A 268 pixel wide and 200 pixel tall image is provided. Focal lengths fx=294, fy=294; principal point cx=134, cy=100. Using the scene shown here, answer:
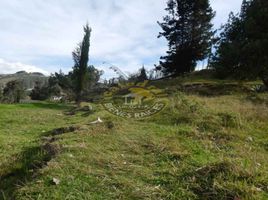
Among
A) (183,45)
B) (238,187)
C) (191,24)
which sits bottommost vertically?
(238,187)

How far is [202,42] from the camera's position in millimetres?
22531

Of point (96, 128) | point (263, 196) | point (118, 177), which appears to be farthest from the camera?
point (96, 128)

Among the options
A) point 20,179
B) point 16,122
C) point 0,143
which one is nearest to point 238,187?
point 20,179

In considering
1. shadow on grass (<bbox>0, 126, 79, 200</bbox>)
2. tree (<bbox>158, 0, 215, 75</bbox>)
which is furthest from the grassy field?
tree (<bbox>158, 0, 215, 75</bbox>)

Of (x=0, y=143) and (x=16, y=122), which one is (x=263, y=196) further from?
Result: (x=16, y=122)

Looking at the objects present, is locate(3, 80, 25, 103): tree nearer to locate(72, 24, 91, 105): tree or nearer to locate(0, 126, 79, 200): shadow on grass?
locate(72, 24, 91, 105): tree

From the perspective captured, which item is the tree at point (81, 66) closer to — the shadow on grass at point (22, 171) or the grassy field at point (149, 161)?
the grassy field at point (149, 161)

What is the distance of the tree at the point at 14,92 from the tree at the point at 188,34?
15.4 meters

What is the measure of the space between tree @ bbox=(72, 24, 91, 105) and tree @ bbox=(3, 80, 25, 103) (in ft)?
37.6

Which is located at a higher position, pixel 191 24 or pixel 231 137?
pixel 191 24

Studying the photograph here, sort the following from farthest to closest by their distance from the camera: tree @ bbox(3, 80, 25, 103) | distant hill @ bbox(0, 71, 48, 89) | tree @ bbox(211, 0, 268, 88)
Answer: distant hill @ bbox(0, 71, 48, 89) < tree @ bbox(3, 80, 25, 103) < tree @ bbox(211, 0, 268, 88)

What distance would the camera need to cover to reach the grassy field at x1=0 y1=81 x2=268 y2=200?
2.90 m

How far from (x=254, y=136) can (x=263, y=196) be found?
309 centimetres

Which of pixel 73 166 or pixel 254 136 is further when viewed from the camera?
pixel 254 136
